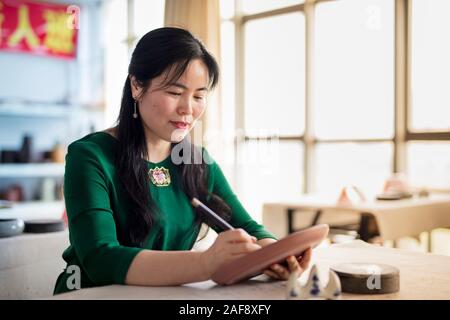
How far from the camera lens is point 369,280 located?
0.80 meters

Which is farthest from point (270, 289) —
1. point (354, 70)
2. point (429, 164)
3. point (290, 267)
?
point (354, 70)

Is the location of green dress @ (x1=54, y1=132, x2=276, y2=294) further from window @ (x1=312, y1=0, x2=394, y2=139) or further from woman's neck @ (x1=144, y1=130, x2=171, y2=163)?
window @ (x1=312, y1=0, x2=394, y2=139)

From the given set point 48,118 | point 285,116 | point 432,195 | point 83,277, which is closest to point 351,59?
point 285,116

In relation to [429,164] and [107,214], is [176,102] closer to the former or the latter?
[107,214]

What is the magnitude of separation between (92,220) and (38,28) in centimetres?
472

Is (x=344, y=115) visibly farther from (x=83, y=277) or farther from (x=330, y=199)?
(x=83, y=277)

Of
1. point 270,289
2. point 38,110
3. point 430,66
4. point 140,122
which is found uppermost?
point 430,66

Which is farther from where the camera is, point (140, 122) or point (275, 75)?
point (275, 75)

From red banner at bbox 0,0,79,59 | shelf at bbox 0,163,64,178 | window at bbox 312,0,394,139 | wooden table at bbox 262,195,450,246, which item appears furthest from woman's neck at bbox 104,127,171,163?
red banner at bbox 0,0,79,59

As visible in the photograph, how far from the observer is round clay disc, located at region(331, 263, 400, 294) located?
2.63ft

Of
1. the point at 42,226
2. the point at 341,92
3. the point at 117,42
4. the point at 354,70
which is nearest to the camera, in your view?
the point at 42,226

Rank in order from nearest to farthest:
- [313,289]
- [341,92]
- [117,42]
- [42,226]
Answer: [313,289], [42,226], [341,92], [117,42]

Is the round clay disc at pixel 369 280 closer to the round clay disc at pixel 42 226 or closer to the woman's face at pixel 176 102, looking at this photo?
the woman's face at pixel 176 102

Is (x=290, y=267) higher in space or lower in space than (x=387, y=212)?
higher
